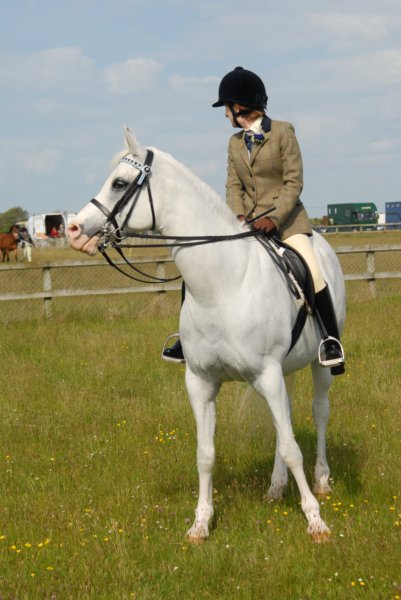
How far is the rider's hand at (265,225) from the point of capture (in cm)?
619

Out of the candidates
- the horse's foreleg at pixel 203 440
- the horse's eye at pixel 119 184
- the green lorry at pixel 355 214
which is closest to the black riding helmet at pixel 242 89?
the horse's eye at pixel 119 184

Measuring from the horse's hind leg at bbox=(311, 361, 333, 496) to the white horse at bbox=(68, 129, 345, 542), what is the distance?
1.10 m

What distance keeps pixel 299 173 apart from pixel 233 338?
1595 mm

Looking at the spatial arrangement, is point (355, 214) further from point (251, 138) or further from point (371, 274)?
point (251, 138)

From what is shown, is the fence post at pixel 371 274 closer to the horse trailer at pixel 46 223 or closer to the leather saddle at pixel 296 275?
the leather saddle at pixel 296 275

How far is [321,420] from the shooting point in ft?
24.3

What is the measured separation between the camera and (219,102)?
249 inches

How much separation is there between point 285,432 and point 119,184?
2180 mm

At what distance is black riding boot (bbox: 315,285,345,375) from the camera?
6.57 metres

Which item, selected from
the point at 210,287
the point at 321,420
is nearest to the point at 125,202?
the point at 210,287

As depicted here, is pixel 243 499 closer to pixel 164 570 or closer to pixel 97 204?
pixel 164 570

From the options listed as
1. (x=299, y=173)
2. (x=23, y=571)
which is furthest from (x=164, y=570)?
(x=299, y=173)

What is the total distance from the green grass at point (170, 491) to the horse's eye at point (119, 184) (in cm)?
249

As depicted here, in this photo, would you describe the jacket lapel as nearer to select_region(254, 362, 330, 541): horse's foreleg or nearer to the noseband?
the noseband
